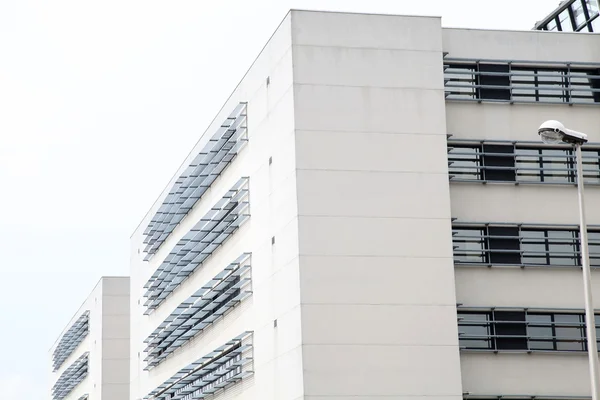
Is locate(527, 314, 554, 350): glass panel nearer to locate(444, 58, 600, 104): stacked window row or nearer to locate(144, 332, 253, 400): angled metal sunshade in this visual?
locate(444, 58, 600, 104): stacked window row

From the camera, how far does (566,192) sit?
48.7 meters

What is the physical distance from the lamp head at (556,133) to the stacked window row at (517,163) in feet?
56.0

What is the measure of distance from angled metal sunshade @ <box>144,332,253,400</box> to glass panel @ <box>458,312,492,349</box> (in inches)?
364

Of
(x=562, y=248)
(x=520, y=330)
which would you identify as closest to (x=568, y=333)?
(x=520, y=330)

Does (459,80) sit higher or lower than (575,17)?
lower

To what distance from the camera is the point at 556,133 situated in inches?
1188

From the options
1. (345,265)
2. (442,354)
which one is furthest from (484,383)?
(345,265)

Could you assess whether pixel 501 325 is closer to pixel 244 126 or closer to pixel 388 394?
pixel 388 394

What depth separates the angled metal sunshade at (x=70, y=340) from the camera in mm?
107625

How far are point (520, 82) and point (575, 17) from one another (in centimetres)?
1135

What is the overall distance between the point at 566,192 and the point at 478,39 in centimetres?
665

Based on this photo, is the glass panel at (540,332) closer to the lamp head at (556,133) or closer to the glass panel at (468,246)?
the glass panel at (468,246)

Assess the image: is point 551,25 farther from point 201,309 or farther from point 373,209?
point 201,309

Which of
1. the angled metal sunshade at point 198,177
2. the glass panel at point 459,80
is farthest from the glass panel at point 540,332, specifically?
the angled metal sunshade at point 198,177
